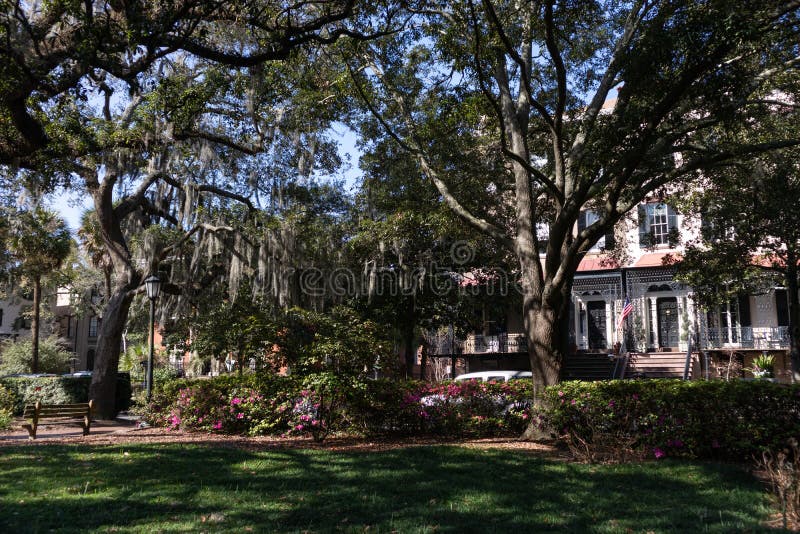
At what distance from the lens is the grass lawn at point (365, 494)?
564cm

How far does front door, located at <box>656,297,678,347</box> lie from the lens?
1019 inches

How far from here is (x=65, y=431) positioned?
14.3 m

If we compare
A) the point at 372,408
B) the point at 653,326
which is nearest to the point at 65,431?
the point at 372,408

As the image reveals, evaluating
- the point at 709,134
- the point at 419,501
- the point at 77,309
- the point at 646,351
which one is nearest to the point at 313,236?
the point at 709,134

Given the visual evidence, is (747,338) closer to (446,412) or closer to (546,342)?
(546,342)

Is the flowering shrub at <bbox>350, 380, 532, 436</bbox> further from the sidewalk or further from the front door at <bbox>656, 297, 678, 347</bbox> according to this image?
the front door at <bbox>656, 297, 678, 347</bbox>

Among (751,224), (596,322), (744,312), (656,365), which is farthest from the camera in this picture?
(596,322)

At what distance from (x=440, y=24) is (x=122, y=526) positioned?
34.7 feet

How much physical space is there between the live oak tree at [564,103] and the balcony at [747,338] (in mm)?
10562

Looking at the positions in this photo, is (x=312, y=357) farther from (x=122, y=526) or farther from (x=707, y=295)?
(x=707, y=295)

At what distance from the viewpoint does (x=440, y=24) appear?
40.2 ft

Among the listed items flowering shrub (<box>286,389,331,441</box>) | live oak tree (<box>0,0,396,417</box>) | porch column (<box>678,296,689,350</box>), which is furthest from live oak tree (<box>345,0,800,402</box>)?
porch column (<box>678,296,689,350</box>)

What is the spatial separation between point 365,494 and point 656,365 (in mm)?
19667

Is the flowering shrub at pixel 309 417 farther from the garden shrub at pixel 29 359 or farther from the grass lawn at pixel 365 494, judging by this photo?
the garden shrub at pixel 29 359
